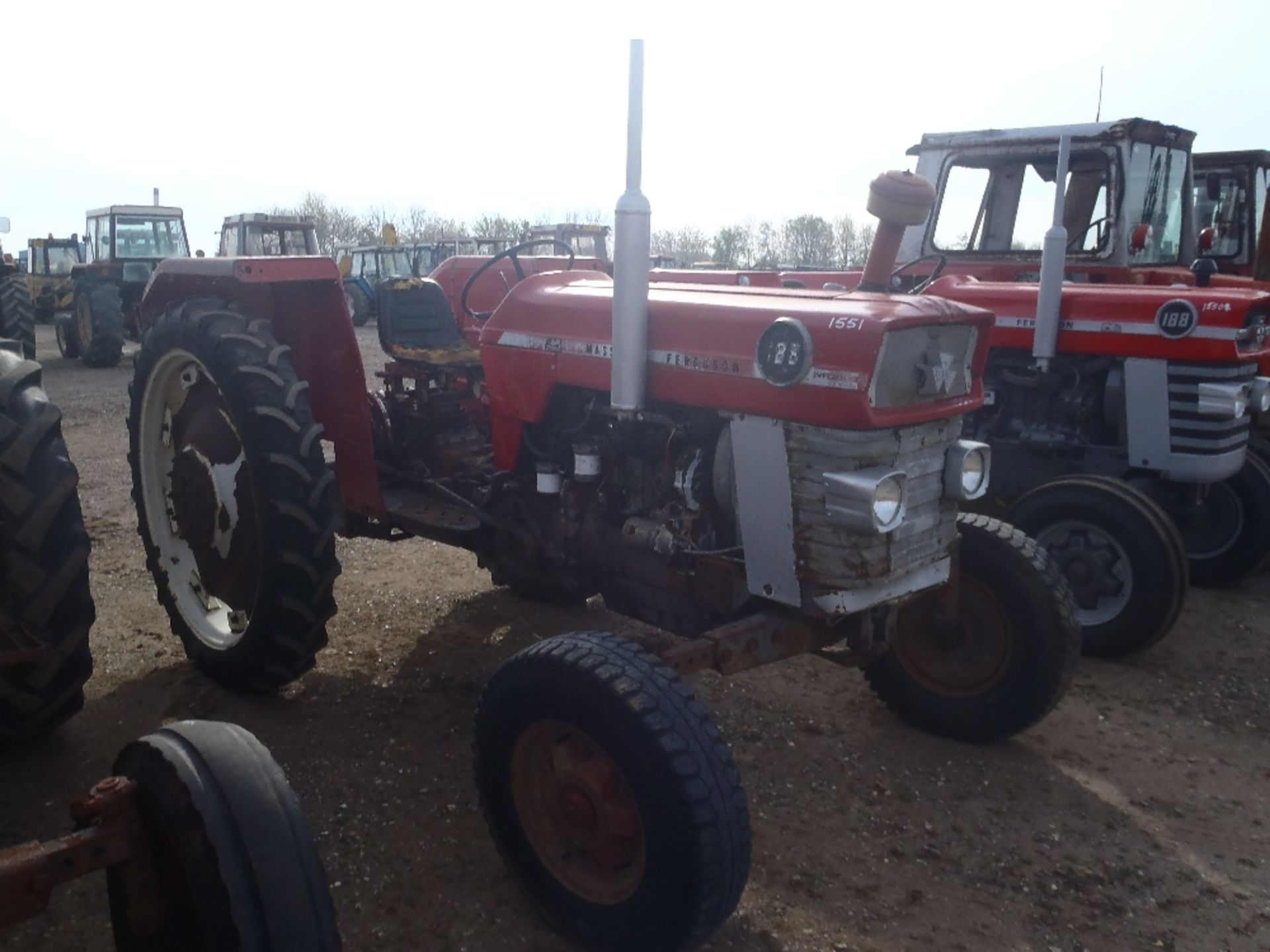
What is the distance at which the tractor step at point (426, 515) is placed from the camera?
11.9ft

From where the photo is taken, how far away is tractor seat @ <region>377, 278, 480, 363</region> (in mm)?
4555

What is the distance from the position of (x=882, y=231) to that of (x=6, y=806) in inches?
116

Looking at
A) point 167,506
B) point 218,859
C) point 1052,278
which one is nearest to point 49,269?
point 167,506

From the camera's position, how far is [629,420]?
2930mm

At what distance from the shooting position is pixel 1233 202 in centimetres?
702

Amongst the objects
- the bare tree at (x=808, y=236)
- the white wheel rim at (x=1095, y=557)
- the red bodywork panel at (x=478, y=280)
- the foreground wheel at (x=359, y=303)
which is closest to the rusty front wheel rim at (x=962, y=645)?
the white wheel rim at (x=1095, y=557)

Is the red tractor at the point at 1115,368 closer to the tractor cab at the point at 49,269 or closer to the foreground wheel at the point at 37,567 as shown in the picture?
the foreground wheel at the point at 37,567

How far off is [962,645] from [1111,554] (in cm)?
121

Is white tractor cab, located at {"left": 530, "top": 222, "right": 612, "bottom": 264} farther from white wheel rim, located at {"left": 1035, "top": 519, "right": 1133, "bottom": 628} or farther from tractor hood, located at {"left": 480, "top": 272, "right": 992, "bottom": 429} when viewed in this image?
tractor hood, located at {"left": 480, "top": 272, "right": 992, "bottom": 429}

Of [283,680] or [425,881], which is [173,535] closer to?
[283,680]

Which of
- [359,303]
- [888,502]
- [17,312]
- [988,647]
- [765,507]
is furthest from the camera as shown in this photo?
[359,303]

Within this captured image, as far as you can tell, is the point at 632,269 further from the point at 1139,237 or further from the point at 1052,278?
the point at 1139,237

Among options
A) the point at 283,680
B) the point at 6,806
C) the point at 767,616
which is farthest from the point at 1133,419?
the point at 6,806

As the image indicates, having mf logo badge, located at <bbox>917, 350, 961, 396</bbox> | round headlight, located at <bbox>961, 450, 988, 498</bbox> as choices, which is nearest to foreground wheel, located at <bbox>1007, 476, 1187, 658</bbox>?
round headlight, located at <bbox>961, 450, 988, 498</bbox>
